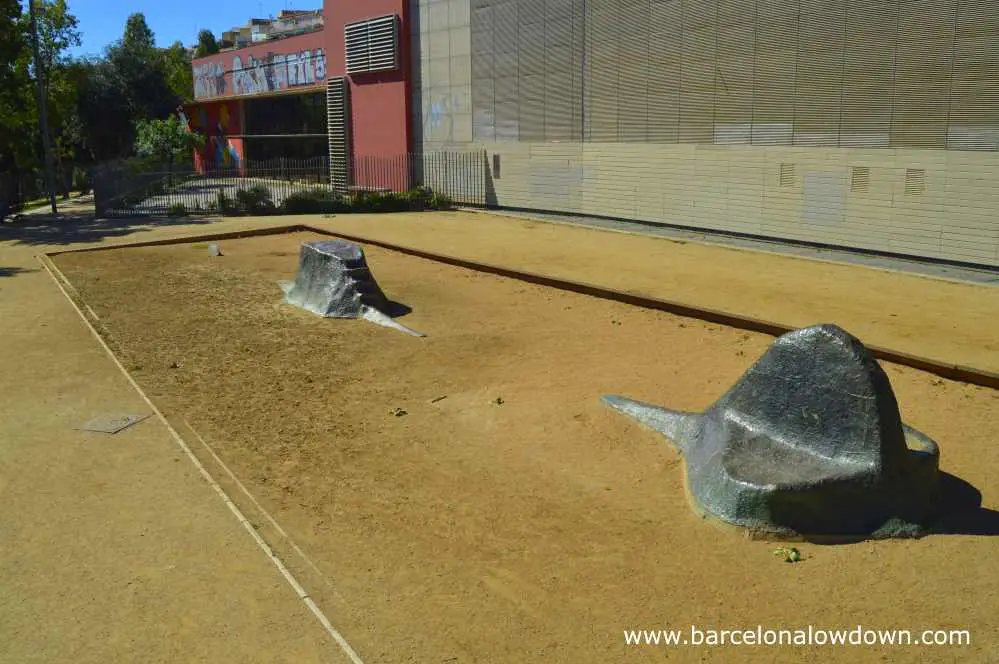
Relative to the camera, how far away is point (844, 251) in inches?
739

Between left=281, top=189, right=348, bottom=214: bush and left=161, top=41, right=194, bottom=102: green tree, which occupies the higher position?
left=161, top=41, right=194, bottom=102: green tree

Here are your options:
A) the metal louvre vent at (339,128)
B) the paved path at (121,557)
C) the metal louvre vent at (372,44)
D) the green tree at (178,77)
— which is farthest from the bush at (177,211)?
the green tree at (178,77)

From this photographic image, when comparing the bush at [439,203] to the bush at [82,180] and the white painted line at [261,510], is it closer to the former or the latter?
the white painted line at [261,510]

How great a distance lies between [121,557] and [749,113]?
1813 centimetres

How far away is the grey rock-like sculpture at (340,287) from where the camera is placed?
43.4 ft

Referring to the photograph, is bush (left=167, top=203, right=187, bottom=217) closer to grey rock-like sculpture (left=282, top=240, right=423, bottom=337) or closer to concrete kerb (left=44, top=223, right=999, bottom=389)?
concrete kerb (left=44, top=223, right=999, bottom=389)

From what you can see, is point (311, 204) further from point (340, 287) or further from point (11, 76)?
point (340, 287)

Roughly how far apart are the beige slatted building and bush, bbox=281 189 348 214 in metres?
4.89

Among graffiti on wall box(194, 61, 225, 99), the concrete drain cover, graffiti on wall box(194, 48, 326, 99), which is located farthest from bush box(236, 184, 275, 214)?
graffiti on wall box(194, 61, 225, 99)

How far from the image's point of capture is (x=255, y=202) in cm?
2952

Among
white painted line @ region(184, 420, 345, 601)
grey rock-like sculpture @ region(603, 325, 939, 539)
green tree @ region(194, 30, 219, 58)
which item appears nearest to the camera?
white painted line @ region(184, 420, 345, 601)

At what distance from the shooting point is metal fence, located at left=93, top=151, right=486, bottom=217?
2970cm

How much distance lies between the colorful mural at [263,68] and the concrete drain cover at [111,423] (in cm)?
3272

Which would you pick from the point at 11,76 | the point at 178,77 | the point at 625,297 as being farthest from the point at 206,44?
the point at 625,297
